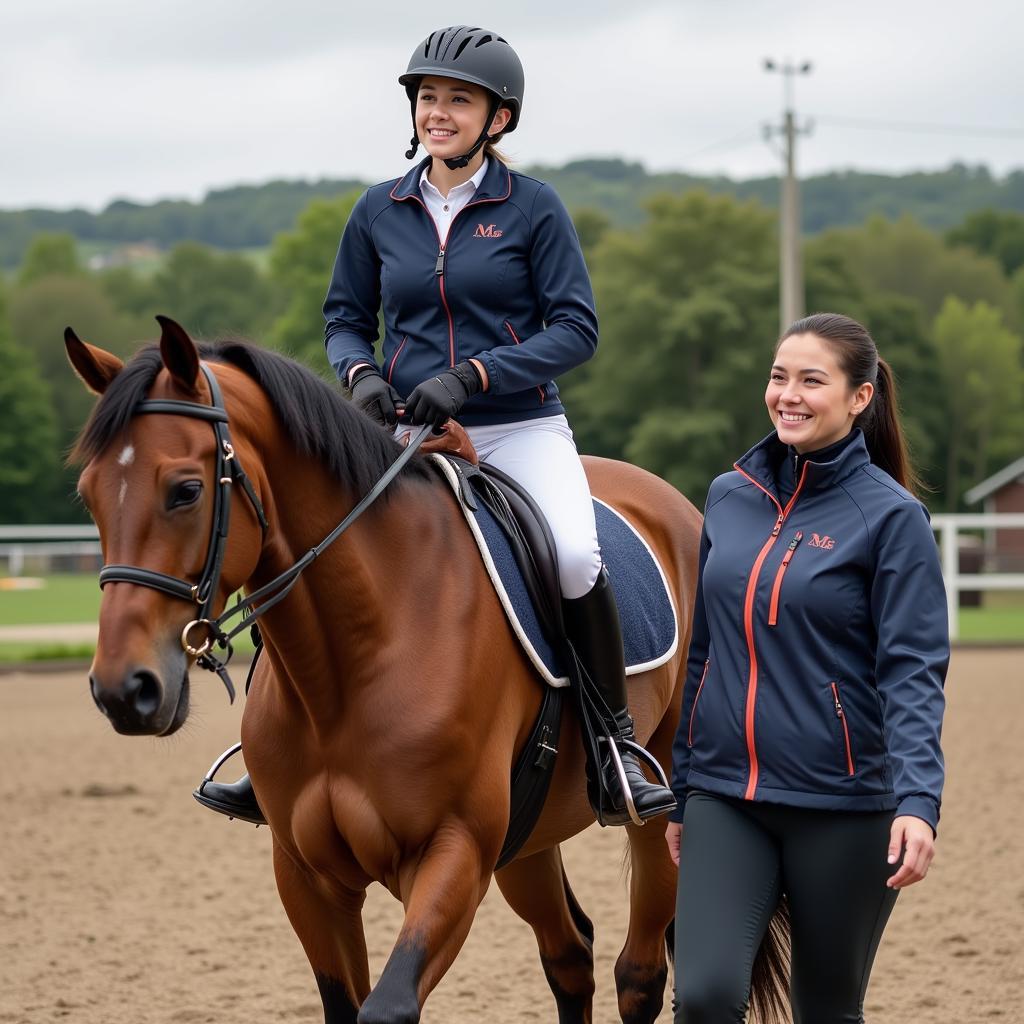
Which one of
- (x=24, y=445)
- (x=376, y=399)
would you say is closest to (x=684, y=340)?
(x=24, y=445)

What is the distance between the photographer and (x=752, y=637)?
3.39 meters

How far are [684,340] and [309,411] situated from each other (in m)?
51.0

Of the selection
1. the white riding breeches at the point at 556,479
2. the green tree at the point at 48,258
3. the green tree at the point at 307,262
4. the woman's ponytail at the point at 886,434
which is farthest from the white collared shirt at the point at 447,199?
the green tree at the point at 48,258

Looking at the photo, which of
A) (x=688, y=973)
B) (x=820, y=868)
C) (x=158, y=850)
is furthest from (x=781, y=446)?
(x=158, y=850)

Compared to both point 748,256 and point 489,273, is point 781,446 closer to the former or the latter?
point 489,273

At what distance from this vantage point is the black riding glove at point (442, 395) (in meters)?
4.00

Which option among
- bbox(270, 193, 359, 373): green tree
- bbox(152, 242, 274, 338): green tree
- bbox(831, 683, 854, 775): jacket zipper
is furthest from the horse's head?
bbox(152, 242, 274, 338): green tree

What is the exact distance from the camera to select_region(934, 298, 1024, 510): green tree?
6150 centimetres

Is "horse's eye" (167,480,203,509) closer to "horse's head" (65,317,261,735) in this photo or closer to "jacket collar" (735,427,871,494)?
"horse's head" (65,317,261,735)

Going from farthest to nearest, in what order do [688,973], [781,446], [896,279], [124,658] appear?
[896,279]
[781,446]
[688,973]
[124,658]

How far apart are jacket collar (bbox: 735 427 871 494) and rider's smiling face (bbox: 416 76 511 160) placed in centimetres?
129

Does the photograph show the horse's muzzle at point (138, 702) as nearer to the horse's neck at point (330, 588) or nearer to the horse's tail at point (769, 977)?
the horse's neck at point (330, 588)

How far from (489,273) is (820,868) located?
187 cm

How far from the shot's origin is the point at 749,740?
11.0 feet
